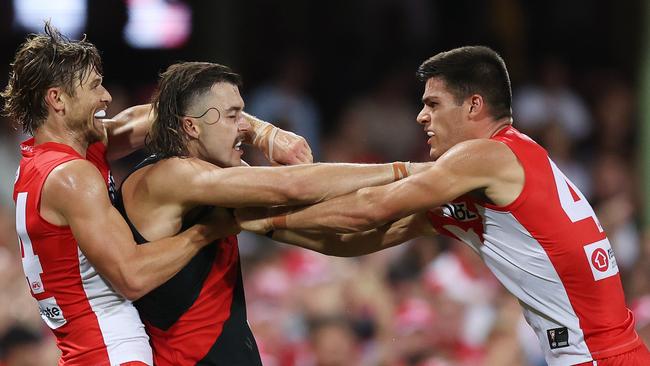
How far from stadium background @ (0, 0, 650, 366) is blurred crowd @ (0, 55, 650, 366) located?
0.06ft

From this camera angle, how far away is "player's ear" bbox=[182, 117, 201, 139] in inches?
200

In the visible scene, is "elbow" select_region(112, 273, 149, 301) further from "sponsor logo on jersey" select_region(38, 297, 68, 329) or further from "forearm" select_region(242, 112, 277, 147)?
"forearm" select_region(242, 112, 277, 147)

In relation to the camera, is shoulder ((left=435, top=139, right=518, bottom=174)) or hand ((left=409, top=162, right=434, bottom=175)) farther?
hand ((left=409, top=162, right=434, bottom=175))

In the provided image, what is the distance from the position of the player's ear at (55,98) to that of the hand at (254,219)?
3.05 feet

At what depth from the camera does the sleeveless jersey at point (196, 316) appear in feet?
16.5

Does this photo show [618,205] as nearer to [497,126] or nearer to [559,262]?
[497,126]

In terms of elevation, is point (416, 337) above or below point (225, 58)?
below

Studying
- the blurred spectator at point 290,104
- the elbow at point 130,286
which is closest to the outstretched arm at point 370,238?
the elbow at point 130,286

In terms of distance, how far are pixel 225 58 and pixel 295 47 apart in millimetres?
1306

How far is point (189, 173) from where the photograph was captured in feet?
16.1

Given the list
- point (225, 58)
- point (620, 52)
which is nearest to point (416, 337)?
point (225, 58)

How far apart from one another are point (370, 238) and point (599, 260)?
116 cm

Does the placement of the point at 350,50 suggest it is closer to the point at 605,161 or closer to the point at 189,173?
the point at 605,161

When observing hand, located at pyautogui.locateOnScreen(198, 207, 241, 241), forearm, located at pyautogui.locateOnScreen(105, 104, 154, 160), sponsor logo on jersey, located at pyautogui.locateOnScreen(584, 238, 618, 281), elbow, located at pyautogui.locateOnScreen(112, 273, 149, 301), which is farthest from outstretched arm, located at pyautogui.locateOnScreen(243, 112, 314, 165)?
sponsor logo on jersey, located at pyautogui.locateOnScreen(584, 238, 618, 281)
